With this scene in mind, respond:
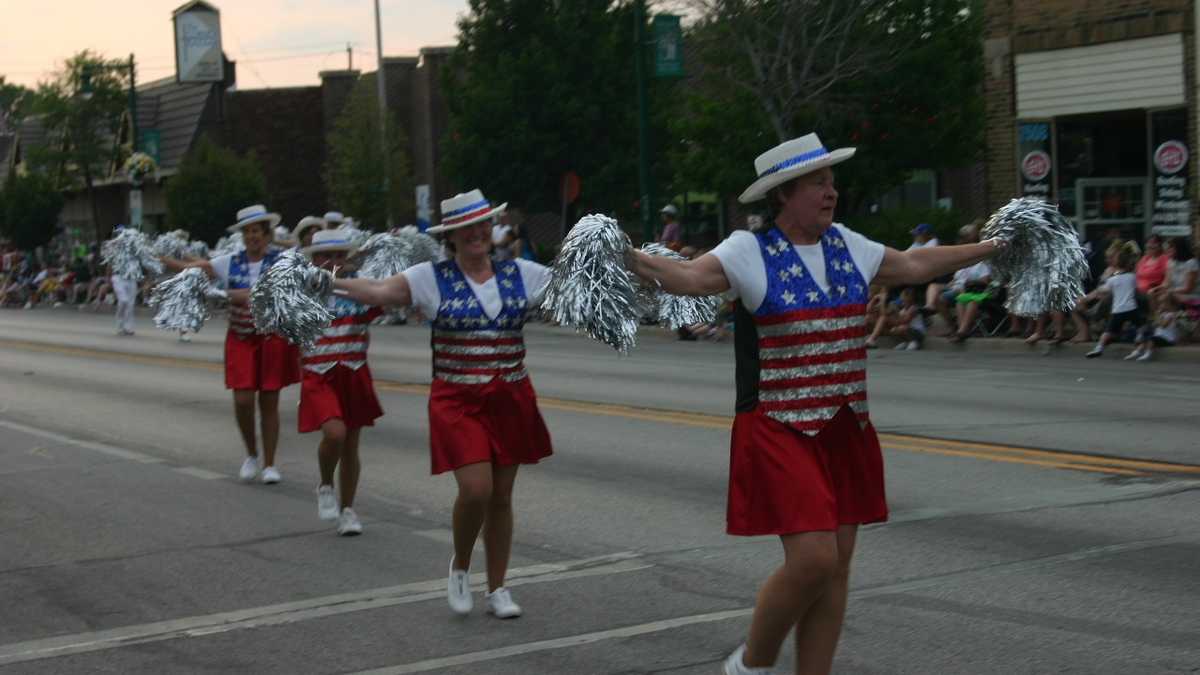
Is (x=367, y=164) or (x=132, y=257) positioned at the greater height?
(x=367, y=164)

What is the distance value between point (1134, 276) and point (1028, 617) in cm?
1438

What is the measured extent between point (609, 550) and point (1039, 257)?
3.33 m

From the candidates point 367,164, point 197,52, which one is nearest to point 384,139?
point 367,164

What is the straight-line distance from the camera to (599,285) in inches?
213

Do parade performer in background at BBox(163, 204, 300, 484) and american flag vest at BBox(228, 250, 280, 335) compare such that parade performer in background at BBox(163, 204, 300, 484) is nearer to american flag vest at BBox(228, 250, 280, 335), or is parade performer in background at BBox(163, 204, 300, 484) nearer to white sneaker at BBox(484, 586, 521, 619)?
american flag vest at BBox(228, 250, 280, 335)

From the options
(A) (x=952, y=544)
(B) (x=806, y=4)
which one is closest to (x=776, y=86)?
(B) (x=806, y=4)

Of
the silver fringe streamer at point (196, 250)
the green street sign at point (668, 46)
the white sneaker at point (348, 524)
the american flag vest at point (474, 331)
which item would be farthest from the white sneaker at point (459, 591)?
the green street sign at point (668, 46)

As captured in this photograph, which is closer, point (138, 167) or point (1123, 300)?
point (1123, 300)

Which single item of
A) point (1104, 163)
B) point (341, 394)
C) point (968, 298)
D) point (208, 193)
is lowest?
point (968, 298)

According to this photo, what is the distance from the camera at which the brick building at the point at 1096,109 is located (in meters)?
26.1

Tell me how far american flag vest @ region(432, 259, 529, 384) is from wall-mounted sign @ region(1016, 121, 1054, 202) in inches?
844

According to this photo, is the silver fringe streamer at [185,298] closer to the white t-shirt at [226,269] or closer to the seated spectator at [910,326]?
the white t-shirt at [226,269]

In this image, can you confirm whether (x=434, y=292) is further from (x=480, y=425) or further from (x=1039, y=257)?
(x=1039, y=257)

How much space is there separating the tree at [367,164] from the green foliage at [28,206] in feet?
49.6
